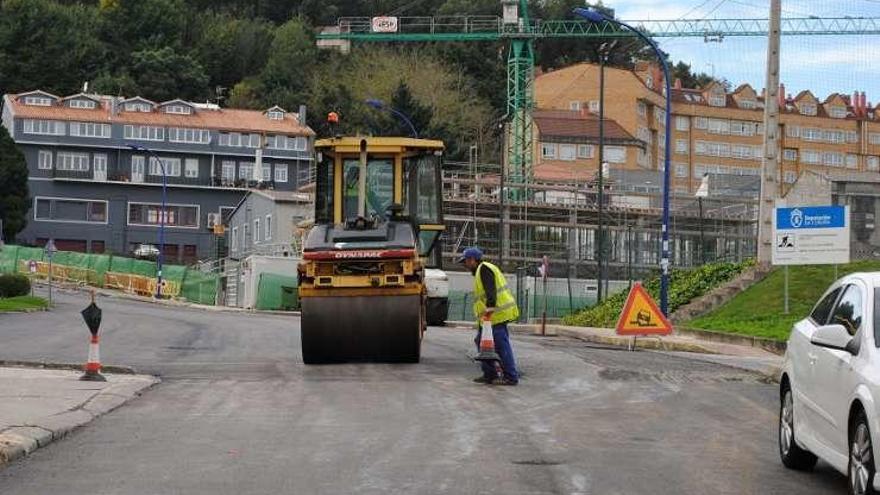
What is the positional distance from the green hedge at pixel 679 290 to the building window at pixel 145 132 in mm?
66366

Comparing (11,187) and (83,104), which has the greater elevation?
(83,104)

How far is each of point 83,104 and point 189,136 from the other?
28.7 ft

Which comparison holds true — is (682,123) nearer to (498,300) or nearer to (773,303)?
(773,303)

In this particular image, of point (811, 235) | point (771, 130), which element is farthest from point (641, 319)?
point (771, 130)

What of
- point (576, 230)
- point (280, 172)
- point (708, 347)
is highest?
point (280, 172)

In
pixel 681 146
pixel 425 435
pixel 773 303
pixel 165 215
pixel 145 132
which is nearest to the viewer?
pixel 425 435

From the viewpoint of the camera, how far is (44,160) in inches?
3991

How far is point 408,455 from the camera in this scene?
1050cm

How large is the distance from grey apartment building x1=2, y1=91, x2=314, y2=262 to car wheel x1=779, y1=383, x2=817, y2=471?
302ft

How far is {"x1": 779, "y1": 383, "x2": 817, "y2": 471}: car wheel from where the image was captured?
1015 cm

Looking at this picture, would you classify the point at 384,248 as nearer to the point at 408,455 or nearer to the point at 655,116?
the point at 408,455

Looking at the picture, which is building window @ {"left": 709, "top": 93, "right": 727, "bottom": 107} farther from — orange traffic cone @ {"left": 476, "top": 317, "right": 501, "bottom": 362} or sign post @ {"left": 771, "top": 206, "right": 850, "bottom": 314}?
orange traffic cone @ {"left": 476, "top": 317, "right": 501, "bottom": 362}

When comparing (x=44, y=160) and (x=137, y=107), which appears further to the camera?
(x=137, y=107)

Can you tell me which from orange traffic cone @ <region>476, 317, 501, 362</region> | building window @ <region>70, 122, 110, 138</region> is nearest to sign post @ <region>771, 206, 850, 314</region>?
orange traffic cone @ <region>476, 317, 501, 362</region>
